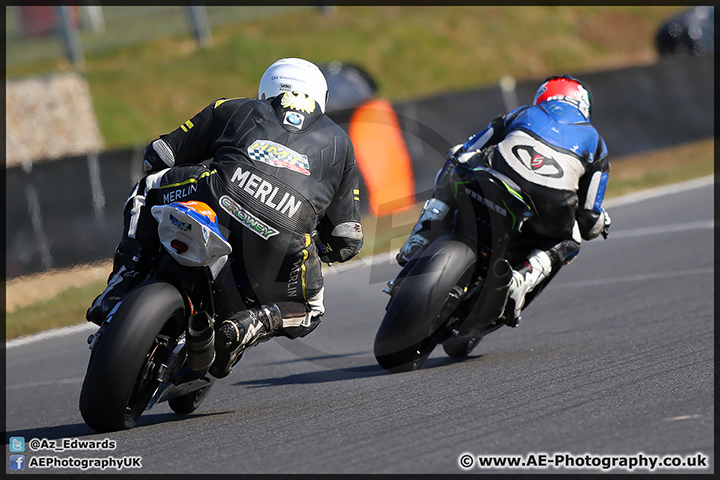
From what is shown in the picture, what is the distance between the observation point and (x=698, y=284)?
7.73m

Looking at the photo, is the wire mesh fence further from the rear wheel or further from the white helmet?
the rear wheel

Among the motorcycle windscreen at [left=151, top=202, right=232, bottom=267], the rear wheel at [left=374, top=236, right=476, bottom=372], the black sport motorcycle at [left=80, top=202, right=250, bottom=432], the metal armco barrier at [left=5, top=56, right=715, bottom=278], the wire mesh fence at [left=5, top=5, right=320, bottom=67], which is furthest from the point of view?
the wire mesh fence at [left=5, top=5, right=320, bottom=67]

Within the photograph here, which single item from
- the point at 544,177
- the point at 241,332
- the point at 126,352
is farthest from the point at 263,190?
the point at 544,177

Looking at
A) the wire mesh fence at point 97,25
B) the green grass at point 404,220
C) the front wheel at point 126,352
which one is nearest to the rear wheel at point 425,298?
the front wheel at point 126,352

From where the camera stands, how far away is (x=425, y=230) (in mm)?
5922

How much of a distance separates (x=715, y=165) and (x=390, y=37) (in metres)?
12.6

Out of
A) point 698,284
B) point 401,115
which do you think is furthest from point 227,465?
point 401,115

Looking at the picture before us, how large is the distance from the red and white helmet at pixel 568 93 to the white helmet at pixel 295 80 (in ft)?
6.39

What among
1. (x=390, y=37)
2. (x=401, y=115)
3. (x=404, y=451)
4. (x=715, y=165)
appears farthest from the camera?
(x=390, y=37)

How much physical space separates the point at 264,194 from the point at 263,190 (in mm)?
20

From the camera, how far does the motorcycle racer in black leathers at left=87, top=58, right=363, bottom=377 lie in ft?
14.3

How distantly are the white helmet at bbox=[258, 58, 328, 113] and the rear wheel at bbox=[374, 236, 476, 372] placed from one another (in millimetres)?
1108

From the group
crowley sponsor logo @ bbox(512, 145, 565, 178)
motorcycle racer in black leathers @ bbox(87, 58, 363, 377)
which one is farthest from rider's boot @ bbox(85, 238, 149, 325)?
crowley sponsor logo @ bbox(512, 145, 565, 178)

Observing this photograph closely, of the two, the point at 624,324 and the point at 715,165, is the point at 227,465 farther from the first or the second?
the point at 715,165
